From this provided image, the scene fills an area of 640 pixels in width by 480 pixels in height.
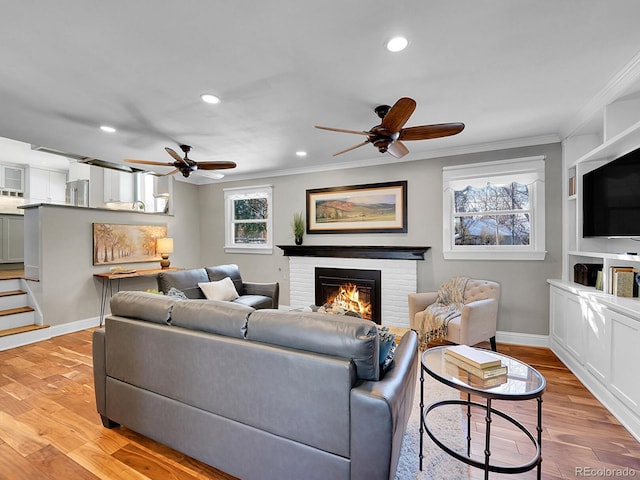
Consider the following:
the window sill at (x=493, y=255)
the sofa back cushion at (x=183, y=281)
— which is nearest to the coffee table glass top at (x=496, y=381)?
the window sill at (x=493, y=255)

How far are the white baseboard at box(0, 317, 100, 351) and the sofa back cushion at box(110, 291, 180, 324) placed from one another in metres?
3.02

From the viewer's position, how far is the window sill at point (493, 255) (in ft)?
12.4

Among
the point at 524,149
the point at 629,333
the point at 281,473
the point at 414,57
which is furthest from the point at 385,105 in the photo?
the point at 281,473

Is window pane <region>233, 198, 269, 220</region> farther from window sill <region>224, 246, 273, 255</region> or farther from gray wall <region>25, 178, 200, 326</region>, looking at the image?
gray wall <region>25, 178, 200, 326</region>

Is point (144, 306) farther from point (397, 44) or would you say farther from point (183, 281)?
point (397, 44)

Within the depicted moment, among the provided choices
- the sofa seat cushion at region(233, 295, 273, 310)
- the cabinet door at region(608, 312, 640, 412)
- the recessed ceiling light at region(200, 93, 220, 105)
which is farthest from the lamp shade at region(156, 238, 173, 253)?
the cabinet door at region(608, 312, 640, 412)

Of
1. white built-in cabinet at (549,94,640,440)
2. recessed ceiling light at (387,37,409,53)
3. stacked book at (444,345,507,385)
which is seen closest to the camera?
stacked book at (444,345,507,385)

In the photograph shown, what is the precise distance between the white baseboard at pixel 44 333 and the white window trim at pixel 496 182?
548 centimetres

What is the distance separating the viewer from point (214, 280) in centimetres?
455

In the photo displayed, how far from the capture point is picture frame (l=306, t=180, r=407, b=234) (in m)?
4.61

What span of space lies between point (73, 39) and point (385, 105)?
2343mm

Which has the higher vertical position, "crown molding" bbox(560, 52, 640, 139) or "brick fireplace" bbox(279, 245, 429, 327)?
"crown molding" bbox(560, 52, 640, 139)

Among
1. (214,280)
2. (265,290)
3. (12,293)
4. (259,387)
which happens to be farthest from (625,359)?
(12,293)

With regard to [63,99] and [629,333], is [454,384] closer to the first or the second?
[629,333]
